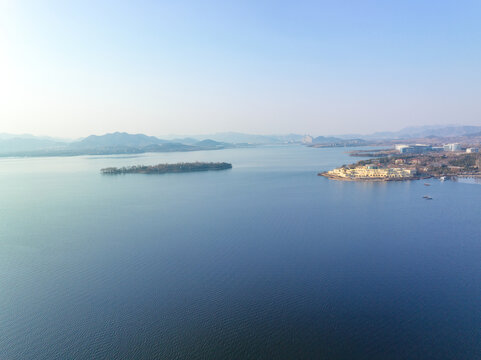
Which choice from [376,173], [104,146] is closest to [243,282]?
[376,173]

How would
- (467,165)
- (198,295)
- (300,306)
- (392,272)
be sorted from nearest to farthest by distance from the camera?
1. (300,306)
2. (198,295)
3. (392,272)
4. (467,165)

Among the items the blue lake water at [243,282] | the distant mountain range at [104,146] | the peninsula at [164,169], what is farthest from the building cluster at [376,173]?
the distant mountain range at [104,146]

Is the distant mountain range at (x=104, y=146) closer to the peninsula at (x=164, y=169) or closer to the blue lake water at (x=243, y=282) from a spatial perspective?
the peninsula at (x=164, y=169)

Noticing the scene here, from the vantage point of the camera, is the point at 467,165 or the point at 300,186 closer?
the point at 300,186

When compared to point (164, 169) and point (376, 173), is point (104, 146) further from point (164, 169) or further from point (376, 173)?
point (376, 173)

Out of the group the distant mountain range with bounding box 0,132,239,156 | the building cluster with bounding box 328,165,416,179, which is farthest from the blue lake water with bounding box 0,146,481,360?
the distant mountain range with bounding box 0,132,239,156

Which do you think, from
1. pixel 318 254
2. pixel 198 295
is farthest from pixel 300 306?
pixel 318 254

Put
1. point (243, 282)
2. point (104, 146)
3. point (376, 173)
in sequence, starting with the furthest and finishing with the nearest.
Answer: point (104, 146) < point (376, 173) < point (243, 282)

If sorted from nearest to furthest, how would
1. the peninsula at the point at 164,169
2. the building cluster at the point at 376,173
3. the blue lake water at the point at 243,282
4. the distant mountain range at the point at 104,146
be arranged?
the blue lake water at the point at 243,282, the building cluster at the point at 376,173, the peninsula at the point at 164,169, the distant mountain range at the point at 104,146

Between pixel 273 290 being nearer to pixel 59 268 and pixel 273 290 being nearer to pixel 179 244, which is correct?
pixel 179 244
